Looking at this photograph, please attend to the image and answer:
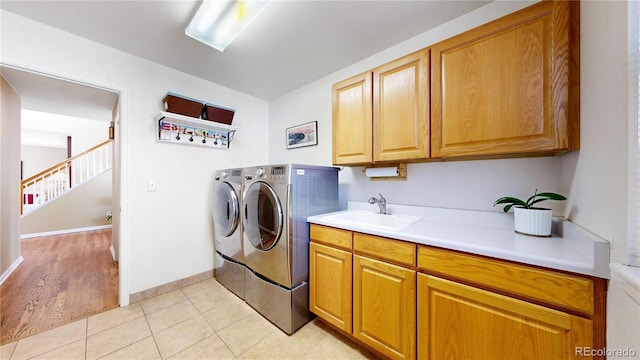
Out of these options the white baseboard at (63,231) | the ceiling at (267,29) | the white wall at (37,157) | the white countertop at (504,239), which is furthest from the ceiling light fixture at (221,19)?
the white wall at (37,157)

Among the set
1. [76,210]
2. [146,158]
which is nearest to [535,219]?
[146,158]

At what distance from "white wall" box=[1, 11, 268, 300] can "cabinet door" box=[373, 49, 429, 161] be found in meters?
2.01

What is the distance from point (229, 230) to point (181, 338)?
91 cm

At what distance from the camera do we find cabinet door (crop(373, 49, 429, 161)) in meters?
1.42

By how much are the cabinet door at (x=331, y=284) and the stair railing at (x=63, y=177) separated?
634 cm

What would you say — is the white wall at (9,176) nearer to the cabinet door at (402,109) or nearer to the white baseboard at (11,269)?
the white baseboard at (11,269)

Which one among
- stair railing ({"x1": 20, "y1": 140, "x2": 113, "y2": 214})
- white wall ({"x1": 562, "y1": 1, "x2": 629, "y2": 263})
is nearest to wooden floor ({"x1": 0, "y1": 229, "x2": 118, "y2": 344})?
stair railing ({"x1": 20, "y1": 140, "x2": 113, "y2": 214})

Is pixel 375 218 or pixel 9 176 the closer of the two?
pixel 375 218

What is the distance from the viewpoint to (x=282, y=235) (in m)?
1.64

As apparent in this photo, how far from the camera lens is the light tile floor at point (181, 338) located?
4.64 ft

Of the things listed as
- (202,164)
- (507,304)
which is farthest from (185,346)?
(507,304)

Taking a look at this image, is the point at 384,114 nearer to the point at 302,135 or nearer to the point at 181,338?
the point at 302,135

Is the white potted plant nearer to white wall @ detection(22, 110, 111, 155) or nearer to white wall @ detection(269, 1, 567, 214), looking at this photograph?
white wall @ detection(269, 1, 567, 214)

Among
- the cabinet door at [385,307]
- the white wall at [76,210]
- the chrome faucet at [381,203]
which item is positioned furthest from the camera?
the white wall at [76,210]
